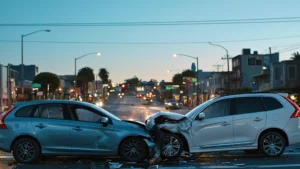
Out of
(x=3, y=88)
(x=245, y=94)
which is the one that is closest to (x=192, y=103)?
(x=3, y=88)

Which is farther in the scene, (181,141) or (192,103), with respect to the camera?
(192,103)

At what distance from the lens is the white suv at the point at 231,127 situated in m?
11.4

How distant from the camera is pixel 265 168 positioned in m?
10.0

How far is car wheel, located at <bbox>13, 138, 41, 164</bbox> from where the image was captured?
10.8 metres

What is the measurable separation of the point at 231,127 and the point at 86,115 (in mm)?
3807

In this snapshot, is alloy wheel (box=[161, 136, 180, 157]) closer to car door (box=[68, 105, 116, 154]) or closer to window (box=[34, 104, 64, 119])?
car door (box=[68, 105, 116, 154])

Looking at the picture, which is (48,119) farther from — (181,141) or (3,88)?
(3,88)

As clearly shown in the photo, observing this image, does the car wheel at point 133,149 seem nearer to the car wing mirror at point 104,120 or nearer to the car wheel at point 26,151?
the car wing mirror at point 104,120

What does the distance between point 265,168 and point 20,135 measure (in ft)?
19.6

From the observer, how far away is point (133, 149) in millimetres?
11016

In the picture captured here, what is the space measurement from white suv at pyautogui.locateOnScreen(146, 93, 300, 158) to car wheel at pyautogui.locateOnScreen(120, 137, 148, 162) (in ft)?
1.60

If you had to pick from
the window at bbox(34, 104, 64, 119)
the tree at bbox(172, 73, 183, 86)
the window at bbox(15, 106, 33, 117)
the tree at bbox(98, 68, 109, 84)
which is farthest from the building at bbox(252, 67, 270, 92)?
the tree at bbox(98, 68, 109, 84)

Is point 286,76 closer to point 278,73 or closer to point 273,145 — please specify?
point 278,73

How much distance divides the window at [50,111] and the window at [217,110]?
3.79m
